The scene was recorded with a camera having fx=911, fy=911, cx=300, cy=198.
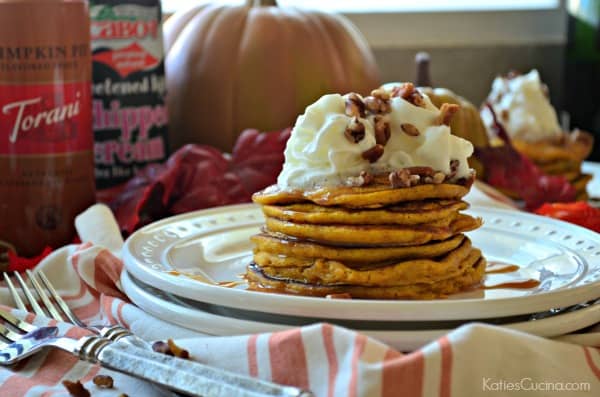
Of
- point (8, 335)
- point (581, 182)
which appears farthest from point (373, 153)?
point (581, 182)

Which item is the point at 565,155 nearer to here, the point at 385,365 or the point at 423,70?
the point at 423,70

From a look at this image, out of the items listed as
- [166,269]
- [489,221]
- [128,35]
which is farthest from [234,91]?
[166,269]

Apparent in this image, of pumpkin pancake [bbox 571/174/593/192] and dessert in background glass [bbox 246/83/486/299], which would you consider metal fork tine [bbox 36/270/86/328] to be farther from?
pumpkin pancake [bbox 571/174/593/192]

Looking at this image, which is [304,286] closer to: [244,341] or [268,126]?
[244,341]

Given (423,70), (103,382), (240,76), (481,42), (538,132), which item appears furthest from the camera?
(481,42)

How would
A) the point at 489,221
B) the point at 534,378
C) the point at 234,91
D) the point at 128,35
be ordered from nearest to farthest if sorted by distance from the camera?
the point at 534,378 < the point at 489,221 < the point at 128,35 < the point at 234,91

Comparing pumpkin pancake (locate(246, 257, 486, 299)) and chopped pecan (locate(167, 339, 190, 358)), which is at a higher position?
chopped pecan (locate(167, 339, 190, 358))

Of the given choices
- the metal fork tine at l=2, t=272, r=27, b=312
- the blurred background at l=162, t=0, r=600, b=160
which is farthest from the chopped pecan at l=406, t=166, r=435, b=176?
the blurred background at l=162, t=0, r=600, b=160
